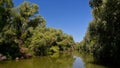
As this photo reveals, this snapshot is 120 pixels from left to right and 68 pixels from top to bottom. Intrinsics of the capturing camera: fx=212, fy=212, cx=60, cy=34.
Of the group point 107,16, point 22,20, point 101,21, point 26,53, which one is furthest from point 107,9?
point 22,20

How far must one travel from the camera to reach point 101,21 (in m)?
20.8

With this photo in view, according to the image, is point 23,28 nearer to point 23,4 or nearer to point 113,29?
point 23,4

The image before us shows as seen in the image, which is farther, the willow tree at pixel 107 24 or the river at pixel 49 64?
the river at pixel 49 64

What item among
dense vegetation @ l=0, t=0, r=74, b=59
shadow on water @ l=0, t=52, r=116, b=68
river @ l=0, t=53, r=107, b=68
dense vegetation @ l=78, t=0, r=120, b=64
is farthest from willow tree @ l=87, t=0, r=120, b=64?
dense vegetation @ l=0, t=0, r=74, b=59

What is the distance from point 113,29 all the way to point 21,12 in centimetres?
3050

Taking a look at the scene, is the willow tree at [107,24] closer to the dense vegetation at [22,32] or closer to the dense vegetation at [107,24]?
the dense vegetation at [107,24]

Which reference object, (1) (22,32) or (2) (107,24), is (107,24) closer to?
(2) (107,24)

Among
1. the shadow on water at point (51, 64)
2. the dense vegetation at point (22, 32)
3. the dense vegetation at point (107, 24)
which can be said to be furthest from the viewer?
the dense vegetation at point (22, 32)

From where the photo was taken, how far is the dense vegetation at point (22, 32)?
121ft

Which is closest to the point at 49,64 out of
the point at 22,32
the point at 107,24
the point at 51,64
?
the point at 51,64

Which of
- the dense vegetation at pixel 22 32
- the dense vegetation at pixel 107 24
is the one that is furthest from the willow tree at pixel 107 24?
the dense vegetation at pixel 22 32

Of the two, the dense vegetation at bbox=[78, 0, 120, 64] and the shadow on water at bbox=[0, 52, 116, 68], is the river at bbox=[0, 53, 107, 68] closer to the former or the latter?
the shadow on water at bbox=[0, 52, 116, 68]

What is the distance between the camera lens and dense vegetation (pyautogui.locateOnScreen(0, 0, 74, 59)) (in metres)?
36.8

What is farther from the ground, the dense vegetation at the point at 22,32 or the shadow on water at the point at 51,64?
the dense vegetation at the point at 22,32
